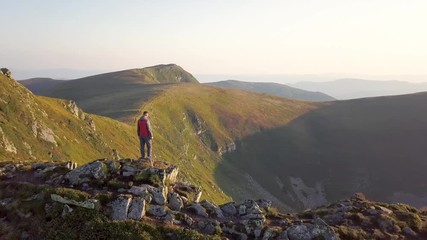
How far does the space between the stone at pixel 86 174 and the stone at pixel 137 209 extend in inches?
155

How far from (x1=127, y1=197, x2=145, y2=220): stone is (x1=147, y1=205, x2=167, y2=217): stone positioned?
0.71 m

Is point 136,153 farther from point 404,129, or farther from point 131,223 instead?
point 404,129

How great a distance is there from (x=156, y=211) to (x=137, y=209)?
1.34 metres

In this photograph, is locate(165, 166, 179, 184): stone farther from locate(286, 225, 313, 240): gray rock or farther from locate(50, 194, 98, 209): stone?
locate(286, 225, 313, 240): gray rock

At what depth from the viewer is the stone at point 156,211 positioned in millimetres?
23953

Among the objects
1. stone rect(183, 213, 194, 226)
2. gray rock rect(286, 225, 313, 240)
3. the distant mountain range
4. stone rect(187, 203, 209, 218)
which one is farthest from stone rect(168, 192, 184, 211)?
the distant mountain range

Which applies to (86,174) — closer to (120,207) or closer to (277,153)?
(120,207)

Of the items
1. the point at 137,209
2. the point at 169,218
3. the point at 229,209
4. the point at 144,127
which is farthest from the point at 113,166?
the point at 229,209

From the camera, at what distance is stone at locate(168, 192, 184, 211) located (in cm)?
2565

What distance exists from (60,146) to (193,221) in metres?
51.7

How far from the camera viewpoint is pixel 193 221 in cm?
2444

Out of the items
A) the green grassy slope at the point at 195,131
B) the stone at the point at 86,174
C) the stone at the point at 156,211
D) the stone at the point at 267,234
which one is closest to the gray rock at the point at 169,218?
the stone at the point at 156,211

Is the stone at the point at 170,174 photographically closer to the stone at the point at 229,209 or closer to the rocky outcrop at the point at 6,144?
the stone at the point at 229,209

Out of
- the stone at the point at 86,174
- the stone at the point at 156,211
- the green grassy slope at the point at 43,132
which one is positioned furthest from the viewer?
the green grassy slope at the point at 43,132
